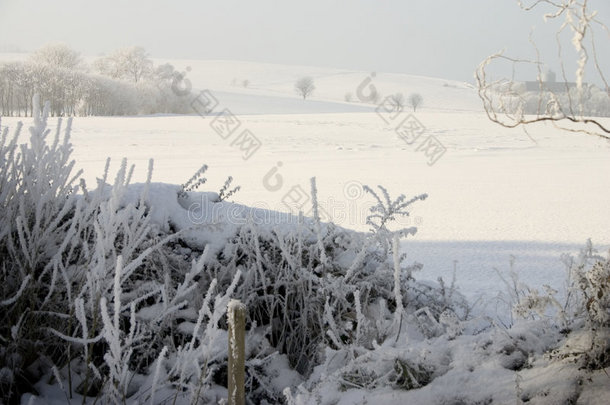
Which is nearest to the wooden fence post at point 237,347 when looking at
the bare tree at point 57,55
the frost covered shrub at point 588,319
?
the frost covered shrub at point 588,319

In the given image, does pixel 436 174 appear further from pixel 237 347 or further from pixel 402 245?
pixel 237 347

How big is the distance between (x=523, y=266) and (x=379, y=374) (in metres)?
2.89

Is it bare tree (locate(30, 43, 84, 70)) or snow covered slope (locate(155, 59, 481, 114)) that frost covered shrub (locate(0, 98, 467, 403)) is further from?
bare tree (locate(30, 43, 84, 70))

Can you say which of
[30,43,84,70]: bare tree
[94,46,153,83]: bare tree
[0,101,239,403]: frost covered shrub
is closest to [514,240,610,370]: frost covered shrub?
[0,101,239,403]: frost covered shrub

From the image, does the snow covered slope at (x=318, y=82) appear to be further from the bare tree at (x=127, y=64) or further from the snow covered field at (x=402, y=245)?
the snow covered field at (x=402, y=245)

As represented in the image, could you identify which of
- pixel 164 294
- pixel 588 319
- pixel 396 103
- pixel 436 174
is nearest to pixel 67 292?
pixel 164 294

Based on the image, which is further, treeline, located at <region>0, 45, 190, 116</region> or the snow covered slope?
the snow covered slope

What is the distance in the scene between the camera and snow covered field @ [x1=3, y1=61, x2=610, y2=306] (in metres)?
4.73

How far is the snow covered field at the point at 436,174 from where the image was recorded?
473cm

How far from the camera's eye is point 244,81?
68188 millimetres

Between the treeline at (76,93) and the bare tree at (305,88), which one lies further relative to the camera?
the bare tree at (305,88)

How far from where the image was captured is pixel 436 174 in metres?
9.68

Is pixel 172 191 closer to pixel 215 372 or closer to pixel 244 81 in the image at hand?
pixel 215 372

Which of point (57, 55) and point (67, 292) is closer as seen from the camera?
point (67, 292)
